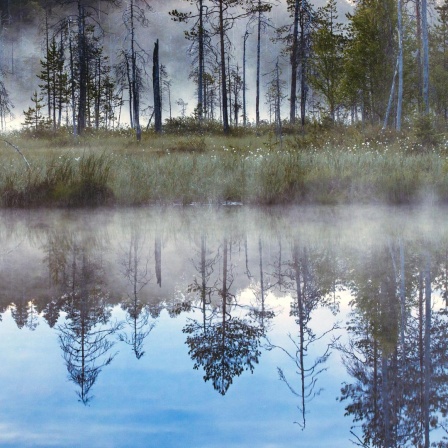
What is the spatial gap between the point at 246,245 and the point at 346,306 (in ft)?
9.73

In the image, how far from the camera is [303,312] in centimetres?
423

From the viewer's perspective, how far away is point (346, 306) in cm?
436

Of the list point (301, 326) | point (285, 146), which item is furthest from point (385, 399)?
point (285, 146)

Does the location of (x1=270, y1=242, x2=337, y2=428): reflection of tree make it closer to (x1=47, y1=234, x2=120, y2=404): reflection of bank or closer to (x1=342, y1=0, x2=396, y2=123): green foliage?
(x1=47, y1=234, x2=120, y2=404): reflection of bank

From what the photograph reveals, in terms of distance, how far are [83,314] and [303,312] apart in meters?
1.39

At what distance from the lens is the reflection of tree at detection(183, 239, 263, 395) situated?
3.08 metres

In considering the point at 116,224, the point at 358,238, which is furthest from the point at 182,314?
the point at 116,224

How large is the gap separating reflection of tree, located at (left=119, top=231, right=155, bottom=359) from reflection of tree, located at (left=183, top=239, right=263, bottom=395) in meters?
0.26

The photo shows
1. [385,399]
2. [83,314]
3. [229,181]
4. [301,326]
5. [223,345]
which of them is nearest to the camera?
[385,399]

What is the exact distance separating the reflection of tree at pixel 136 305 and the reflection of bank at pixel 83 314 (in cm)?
11

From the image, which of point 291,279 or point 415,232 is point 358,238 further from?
point 291,279

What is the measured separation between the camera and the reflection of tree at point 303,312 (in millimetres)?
2893

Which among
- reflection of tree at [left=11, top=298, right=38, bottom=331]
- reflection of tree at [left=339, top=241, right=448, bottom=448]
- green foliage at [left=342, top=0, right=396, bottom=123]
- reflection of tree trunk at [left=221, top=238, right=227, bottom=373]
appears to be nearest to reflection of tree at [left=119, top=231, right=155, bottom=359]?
reflection of tree trunk at [left=221, top=238, right=227, bottom=373]

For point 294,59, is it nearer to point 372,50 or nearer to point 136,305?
point 372,50
